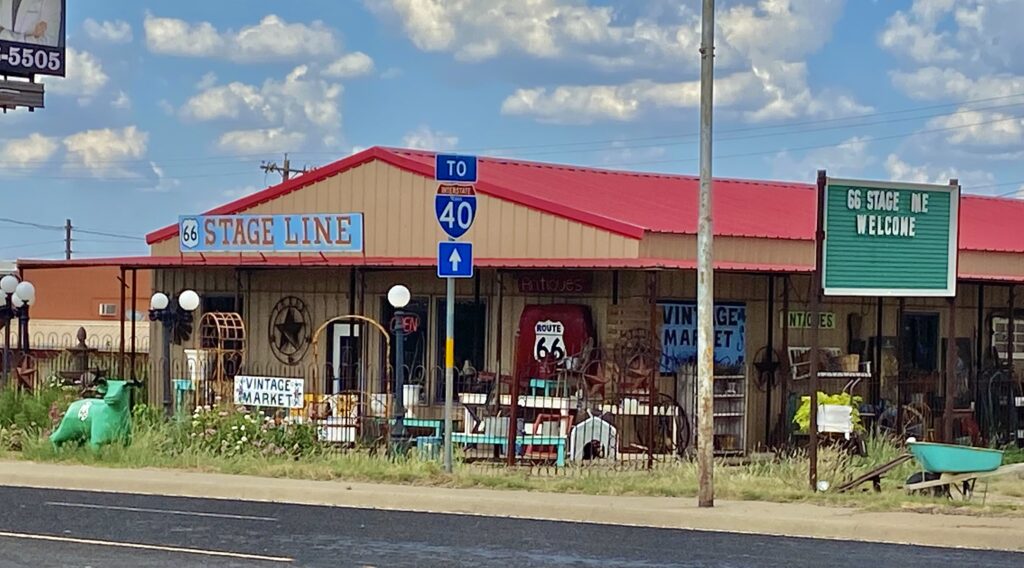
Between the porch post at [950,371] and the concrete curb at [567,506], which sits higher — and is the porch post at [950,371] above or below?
above

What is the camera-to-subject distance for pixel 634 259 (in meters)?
22.3

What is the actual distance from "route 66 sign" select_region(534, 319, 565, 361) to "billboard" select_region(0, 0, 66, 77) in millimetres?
12114

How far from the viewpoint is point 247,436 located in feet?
69.8

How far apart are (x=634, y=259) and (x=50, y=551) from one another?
11.0 metres

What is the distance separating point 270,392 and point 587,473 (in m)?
5.85

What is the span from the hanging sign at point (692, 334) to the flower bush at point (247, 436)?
5.47 m

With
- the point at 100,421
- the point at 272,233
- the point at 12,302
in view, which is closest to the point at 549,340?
the point at 272,233

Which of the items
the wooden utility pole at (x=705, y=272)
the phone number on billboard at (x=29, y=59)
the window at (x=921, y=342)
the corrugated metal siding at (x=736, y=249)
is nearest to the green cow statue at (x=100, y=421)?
the corrugated metal siding at (x=736, y=249)

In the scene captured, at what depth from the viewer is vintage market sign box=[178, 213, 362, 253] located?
2564 centimetres

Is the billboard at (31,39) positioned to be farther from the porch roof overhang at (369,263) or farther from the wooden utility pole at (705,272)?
the wooden utility pole at (705,272)

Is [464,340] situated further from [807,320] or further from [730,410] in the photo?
[807,320]

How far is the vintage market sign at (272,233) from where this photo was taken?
84.1 ft

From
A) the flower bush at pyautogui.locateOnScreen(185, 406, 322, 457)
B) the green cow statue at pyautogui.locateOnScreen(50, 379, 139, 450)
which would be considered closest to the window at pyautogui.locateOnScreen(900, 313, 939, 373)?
the flower bush at pyautogui.locateOnScreen(185, 406, 322, 457)

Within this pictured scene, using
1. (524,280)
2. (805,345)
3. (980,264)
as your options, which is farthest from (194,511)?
(980,264)
